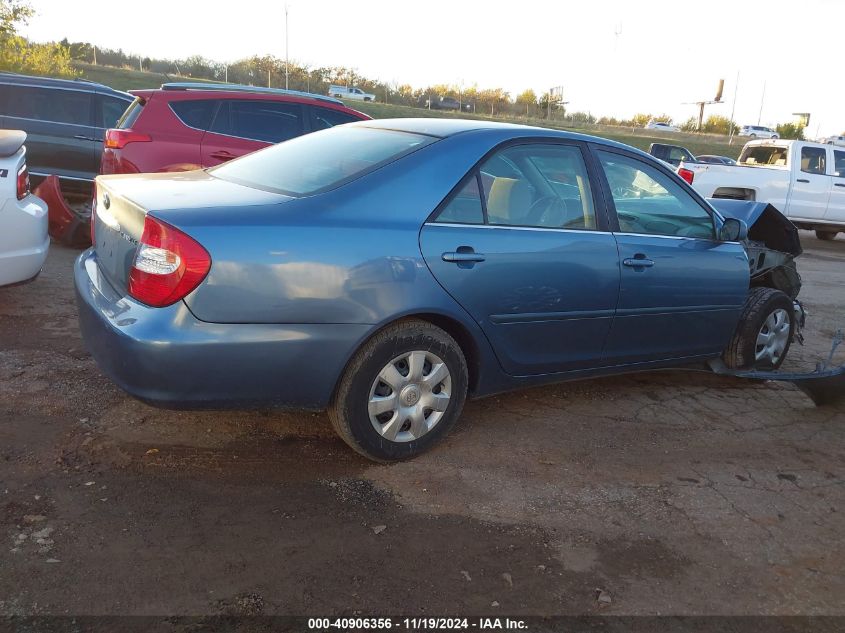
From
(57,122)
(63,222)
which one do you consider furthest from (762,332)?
(57,122)

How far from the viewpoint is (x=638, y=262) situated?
13.6 feet

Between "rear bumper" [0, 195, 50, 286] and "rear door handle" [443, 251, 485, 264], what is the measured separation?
10.5 feet

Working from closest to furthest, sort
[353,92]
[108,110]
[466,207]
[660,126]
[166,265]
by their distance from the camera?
1. [166,265]
2. [466,207]
3. [108,110]
4. [353,92]
5. [660,126]

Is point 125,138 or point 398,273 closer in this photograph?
point 398,273

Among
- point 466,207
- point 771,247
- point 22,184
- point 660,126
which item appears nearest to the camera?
point 466,207

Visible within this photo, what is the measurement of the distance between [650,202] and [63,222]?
6130 mm

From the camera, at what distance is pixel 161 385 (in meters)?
2.95

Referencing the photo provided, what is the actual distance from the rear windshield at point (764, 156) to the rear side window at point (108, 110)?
11.3m

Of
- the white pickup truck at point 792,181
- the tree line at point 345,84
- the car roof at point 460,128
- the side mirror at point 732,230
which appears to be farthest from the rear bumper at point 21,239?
the tree line at point 345,84

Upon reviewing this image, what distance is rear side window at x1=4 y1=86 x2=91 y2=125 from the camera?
32.2 ft

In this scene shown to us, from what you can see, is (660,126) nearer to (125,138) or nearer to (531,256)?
(125,138)

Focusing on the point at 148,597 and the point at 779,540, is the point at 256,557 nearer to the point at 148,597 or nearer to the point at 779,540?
the point at 148,597

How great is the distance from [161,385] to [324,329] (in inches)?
26.9

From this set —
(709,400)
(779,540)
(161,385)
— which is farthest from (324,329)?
(709,400)
